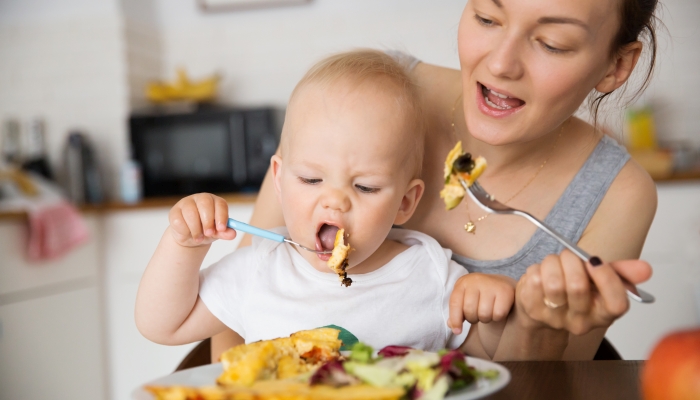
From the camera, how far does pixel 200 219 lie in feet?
3.09

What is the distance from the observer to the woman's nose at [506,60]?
100cm

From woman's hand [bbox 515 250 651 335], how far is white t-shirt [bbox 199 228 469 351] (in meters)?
0.30

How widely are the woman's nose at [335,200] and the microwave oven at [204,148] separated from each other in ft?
6.66

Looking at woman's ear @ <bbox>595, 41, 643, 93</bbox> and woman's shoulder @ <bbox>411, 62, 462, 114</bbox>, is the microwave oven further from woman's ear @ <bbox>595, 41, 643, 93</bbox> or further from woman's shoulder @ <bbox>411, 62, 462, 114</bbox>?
woman's ear @ <bbox>595, 41, 643, 93</bbox>

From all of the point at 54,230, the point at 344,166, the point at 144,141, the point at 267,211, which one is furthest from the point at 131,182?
the point at 344,166

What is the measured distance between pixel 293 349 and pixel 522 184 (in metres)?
0.73

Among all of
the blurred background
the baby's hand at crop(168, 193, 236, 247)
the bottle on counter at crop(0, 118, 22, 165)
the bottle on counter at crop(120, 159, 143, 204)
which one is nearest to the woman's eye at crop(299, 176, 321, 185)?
the baby's hand at crop(168, 193, 236, 247)

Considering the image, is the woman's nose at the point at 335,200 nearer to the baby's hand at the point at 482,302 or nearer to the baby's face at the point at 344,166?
the baby's face at the point at 344,166

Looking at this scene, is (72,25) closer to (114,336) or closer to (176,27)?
(176,27)

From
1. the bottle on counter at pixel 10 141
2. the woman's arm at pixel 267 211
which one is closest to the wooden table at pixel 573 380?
the woman's arm at pixel 267 211

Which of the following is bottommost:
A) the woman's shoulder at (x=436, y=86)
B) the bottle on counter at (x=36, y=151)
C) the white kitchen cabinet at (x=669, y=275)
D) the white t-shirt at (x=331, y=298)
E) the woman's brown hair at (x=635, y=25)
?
the white kitchen cabinet at (x=669, y=275)

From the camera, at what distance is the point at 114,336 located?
3006mm

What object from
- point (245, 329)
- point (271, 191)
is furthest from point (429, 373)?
point (271, 191)

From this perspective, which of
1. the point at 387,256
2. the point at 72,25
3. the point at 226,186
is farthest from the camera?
the point at 72,25
